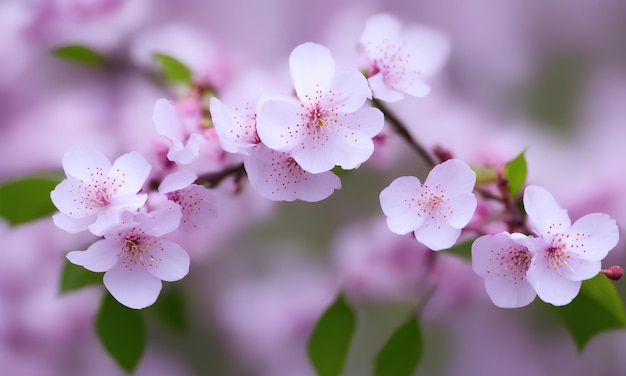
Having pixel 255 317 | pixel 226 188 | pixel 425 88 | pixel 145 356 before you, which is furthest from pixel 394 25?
pixel 145 356

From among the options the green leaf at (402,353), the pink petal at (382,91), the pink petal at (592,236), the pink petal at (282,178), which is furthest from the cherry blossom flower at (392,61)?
the green leaf at (402,353)

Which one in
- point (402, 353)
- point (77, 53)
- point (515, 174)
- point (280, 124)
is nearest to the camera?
point (280, 124)

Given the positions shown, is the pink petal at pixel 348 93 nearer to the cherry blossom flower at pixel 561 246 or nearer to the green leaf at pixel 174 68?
the cherry blossom flower at pixel 561 246

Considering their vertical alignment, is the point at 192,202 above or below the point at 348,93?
below

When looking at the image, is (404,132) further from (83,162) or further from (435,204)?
(83,162)

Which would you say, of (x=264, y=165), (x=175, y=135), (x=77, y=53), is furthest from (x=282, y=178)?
(x=77, y=53)

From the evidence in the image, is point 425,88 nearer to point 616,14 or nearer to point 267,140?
point 267,140
